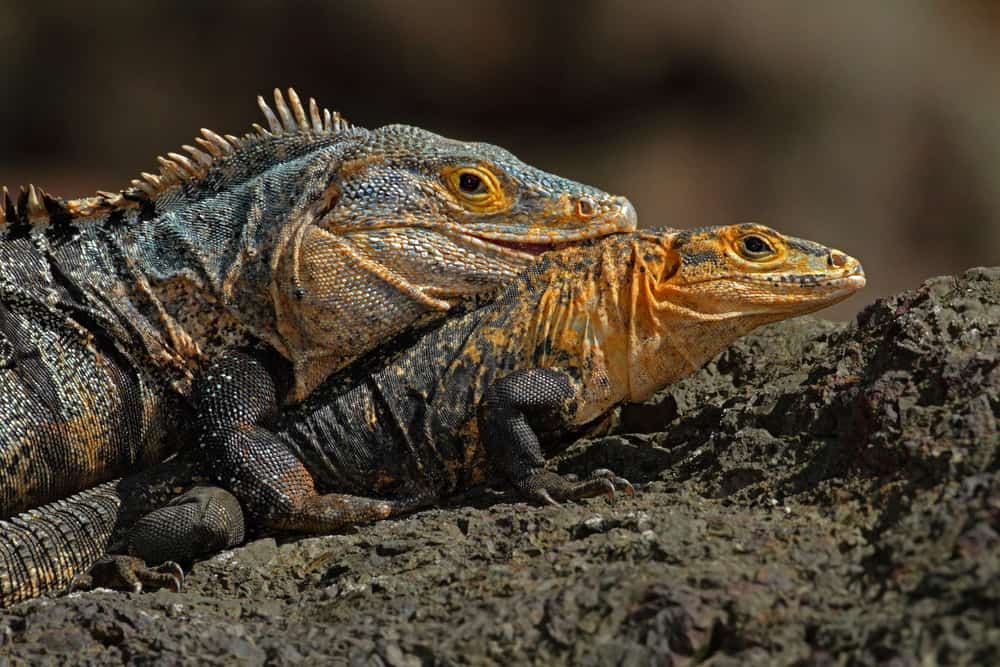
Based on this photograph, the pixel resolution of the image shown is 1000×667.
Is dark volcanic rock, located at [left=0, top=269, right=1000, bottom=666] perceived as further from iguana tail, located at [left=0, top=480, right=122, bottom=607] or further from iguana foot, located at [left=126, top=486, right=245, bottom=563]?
iguana tail, located at [left=0, top=480, right=122, bottom=607]

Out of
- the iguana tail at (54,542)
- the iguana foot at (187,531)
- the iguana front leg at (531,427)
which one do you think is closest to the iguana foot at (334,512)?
the iguana foot at (187,531)

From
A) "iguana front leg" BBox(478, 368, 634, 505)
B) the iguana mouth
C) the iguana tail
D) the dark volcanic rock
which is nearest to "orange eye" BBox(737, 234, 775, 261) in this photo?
the dark volcanic rock

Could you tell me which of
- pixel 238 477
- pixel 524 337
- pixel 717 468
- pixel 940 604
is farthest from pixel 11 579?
pixel 940 604

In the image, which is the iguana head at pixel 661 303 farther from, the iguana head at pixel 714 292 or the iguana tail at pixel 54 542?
the iguana tail at pixel 54 542

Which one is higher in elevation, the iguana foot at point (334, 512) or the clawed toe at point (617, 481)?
the clawed toe at point (617, 481)

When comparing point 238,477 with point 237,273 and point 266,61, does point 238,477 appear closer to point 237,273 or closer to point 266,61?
point 237,273

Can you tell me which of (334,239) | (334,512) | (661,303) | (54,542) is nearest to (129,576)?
(54,542)

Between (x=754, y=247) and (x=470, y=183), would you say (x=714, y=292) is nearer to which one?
(x=754, y=247)

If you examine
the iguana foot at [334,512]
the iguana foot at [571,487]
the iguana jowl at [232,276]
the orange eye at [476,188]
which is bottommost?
the iguana foot at [334,512]
